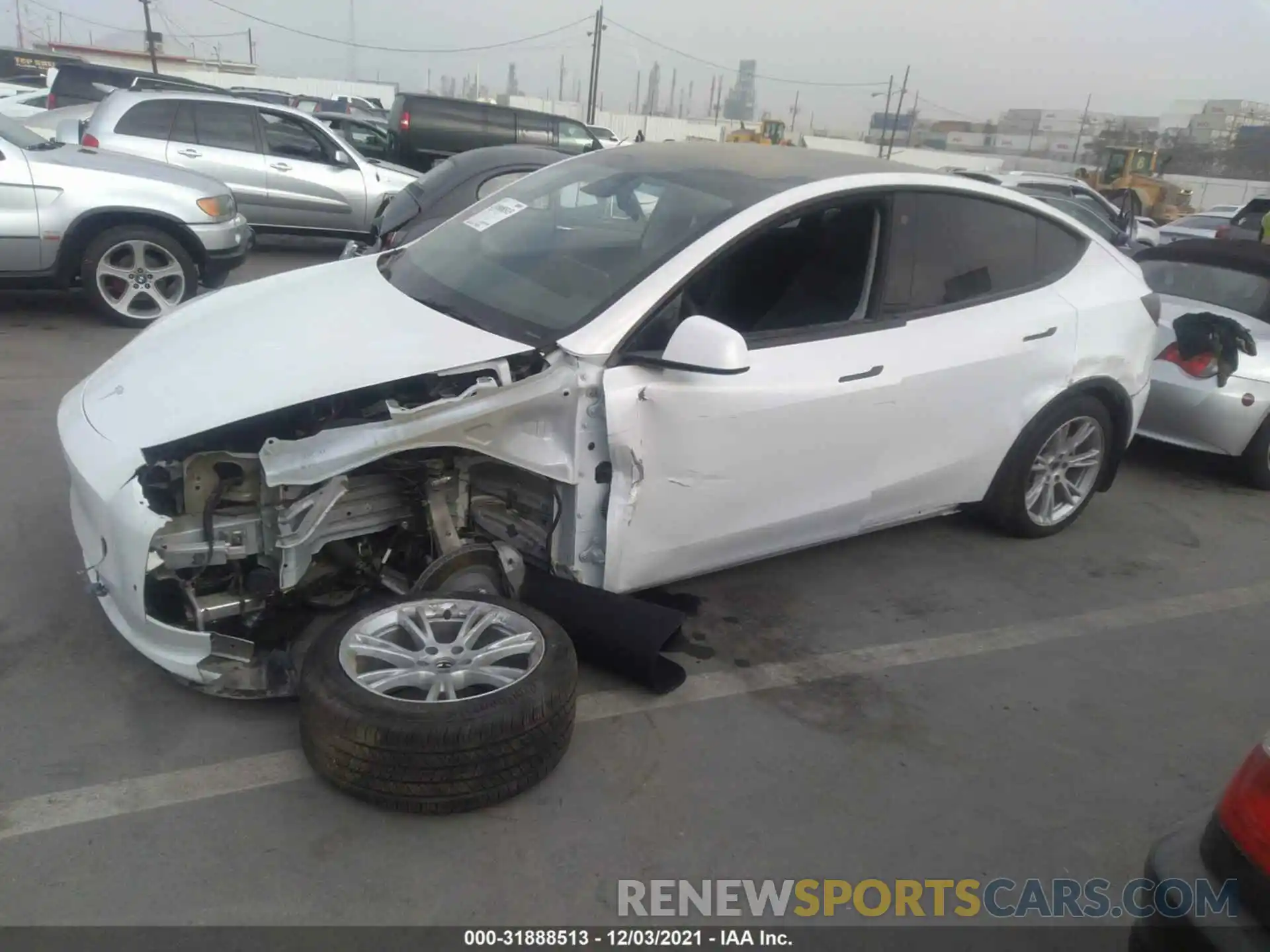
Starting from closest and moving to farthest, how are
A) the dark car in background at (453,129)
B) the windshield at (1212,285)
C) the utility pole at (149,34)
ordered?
the windshield at (1212,285)
the dark car in background at (453,129)
the utility pole at (149,34)

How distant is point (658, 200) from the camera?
148 inches

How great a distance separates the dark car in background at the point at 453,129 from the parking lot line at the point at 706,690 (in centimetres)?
1300

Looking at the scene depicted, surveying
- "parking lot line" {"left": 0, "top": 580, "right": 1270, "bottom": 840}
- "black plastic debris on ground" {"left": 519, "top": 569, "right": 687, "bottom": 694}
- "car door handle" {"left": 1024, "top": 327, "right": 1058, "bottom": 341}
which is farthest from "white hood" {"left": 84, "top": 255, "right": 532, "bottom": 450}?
"car door handle" {"left": 1024, "top": 327, "right": 1058, "bottom": 341}

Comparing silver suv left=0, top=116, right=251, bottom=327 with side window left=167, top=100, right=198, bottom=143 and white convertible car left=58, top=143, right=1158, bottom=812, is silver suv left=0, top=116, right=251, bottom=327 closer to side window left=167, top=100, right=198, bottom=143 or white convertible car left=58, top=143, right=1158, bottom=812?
side window left=167, top=100, right=198, bottom=143

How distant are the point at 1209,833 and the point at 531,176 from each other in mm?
3577

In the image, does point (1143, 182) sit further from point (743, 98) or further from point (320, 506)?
point (743, 98)

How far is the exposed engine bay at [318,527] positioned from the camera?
9.31 feet

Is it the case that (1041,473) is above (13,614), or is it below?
above

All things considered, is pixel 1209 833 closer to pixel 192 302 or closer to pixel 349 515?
pixel 349 515

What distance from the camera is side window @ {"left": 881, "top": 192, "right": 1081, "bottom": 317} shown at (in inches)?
153

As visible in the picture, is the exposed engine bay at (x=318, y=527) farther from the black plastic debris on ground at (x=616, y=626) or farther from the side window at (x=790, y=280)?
the side window at (x=790, y=280)

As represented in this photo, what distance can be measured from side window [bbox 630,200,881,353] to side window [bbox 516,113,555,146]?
529 inches

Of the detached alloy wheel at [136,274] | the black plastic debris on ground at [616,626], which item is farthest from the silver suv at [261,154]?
the black plastic debris on ground at [616,626]

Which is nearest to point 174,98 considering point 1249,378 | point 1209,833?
point 1249,378
